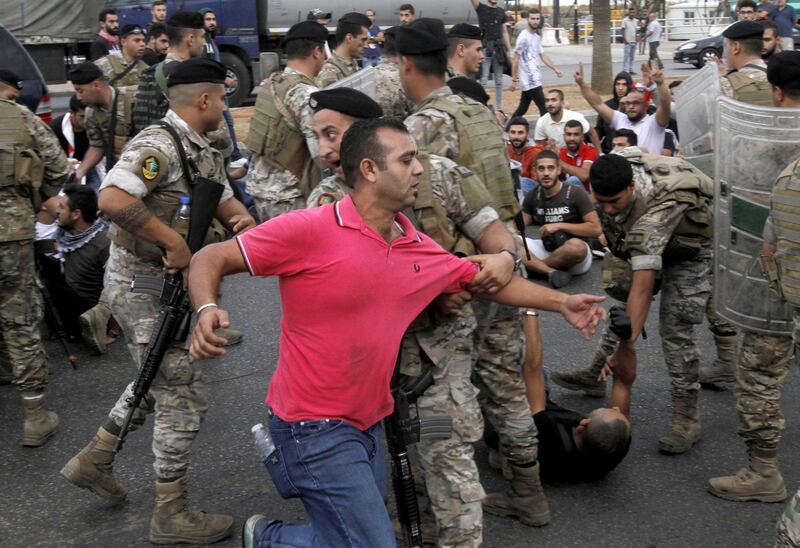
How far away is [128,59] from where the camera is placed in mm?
8797

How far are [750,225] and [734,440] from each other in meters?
1.30

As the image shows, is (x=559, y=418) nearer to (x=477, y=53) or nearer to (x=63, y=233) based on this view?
(x=477, y=53)

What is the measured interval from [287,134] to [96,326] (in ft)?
5.82

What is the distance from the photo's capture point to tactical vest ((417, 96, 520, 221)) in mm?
4227

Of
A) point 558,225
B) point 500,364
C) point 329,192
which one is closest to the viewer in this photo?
point 329,192

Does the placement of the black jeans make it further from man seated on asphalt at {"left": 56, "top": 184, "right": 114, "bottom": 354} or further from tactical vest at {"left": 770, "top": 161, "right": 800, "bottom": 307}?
tactical vest at {"left": 770, "top": 161, "right": 800, "bottom": 307}

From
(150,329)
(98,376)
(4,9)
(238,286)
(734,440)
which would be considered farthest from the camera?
(4,9)

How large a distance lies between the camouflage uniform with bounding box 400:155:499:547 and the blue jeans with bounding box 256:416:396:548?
0.42m

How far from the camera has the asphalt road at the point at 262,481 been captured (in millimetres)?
4273

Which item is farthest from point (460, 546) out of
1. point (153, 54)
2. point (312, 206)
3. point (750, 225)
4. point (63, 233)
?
point (153, 54)

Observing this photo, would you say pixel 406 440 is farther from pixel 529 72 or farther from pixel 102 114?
pixel 529 72

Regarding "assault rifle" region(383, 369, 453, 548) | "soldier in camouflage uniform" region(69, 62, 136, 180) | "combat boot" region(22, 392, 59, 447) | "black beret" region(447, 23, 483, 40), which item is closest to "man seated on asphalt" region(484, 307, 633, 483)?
"assault rifle" region(383, 369, 453, 548)

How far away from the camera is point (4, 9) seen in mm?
17172

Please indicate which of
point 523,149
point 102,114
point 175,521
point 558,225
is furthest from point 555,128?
point 175,521
